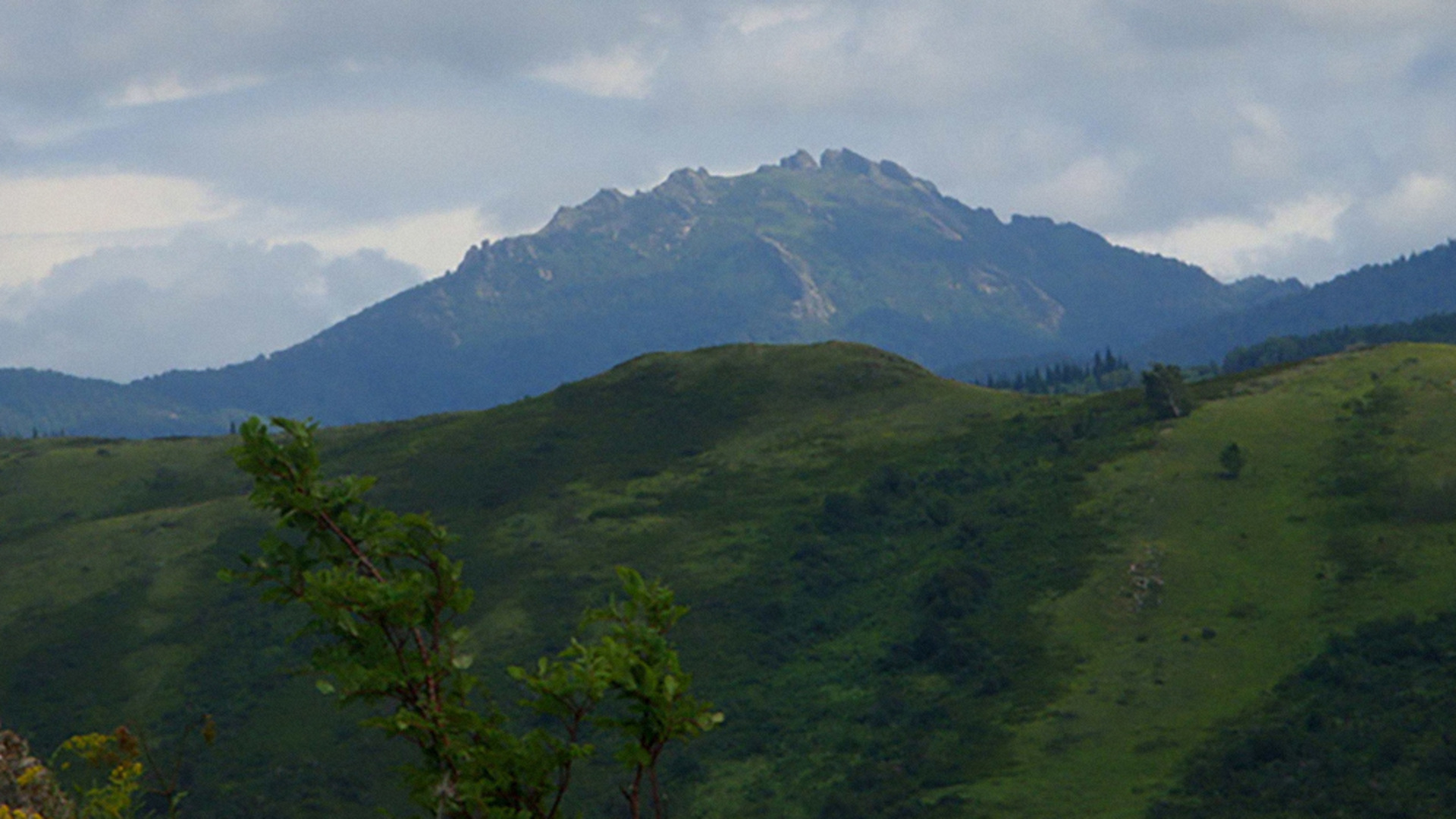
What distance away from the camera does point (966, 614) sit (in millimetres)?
151125

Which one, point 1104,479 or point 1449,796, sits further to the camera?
point 1104,479

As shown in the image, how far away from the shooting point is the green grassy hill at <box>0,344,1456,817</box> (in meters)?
118

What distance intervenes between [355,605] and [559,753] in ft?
6.67

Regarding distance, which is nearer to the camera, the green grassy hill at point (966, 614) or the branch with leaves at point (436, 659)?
the branch with leaves at point (436, 659)

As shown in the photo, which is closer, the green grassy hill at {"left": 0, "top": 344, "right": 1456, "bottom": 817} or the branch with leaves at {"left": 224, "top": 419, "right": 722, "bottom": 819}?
the branch with leaves at {"left": 224, "top": 419, "right": 722, "bottom": 819}

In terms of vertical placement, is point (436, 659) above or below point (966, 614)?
above

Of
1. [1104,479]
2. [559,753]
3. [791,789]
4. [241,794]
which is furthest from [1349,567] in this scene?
[559,753]

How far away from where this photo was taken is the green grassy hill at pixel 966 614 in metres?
118

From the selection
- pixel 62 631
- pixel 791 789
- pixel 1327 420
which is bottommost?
pixel 791 789

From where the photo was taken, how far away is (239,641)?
569 feet

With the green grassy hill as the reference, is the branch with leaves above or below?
above

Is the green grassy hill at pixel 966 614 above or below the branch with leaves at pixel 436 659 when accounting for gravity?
below

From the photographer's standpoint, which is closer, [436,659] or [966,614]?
[436,659]

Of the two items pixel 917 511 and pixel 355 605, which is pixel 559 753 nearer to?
pixel 355 605
